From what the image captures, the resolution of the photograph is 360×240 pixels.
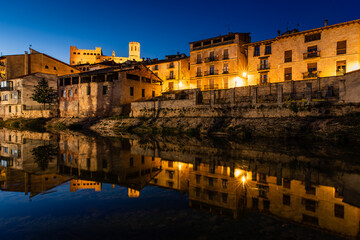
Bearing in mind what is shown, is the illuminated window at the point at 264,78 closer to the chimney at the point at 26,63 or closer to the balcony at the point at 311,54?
the balcony at the point at 311,54

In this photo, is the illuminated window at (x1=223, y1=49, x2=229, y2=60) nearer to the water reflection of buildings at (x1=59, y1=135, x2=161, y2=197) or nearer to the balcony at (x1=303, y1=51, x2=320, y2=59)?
the balcony at (x1=303, y1=51, x2=320, y2=59)

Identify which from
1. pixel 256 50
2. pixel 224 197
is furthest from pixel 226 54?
pixel 224 197

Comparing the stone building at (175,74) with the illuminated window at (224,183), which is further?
the stone building at (175,74)

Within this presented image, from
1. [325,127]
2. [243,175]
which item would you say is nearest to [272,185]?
[243,175]

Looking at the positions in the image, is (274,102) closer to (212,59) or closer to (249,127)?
(249,127)

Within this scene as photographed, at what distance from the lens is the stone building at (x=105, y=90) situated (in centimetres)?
4009

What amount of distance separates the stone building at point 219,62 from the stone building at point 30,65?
3779 cm

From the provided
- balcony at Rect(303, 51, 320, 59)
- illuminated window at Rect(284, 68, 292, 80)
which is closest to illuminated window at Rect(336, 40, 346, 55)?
balcony at Rect(303, 51, 320, 59)

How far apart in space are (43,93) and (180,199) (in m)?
50.4

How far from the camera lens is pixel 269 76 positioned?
36.6m

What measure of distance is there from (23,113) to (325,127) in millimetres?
59761

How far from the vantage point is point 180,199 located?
23.8 feet

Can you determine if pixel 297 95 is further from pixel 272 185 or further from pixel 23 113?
pixel 23 113

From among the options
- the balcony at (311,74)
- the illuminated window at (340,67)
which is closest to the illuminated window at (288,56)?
the balcony at (311,74)
